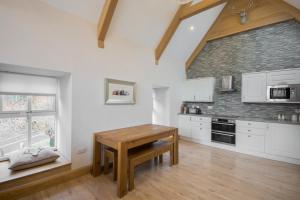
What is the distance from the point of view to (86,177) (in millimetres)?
2574

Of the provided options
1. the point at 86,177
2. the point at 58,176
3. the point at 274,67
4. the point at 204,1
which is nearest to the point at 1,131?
the point at 58,176

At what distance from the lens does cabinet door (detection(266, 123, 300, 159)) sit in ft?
9.94

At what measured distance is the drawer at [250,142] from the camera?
344cm

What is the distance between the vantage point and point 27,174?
213cm

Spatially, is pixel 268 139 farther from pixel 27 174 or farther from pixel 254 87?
pixel 27 174

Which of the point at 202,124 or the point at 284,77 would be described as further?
the point at 202,124

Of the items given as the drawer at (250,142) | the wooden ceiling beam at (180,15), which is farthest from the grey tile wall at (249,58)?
the wooden ceiling beam at (180,15)

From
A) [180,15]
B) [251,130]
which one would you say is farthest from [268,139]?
[180,15]

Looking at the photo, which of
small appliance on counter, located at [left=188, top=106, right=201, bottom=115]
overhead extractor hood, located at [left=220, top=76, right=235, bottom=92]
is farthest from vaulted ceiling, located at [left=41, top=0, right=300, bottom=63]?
small appliance on counter, located at [left=188, top=106, right=201, bottom=115]

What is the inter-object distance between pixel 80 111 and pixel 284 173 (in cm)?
394

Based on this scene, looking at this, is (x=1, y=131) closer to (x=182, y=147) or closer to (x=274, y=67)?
(x=182, y=147)

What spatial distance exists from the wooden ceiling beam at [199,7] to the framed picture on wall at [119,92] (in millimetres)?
2089

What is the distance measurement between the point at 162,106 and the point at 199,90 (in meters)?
1.34

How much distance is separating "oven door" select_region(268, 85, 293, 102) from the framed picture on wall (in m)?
3.24
